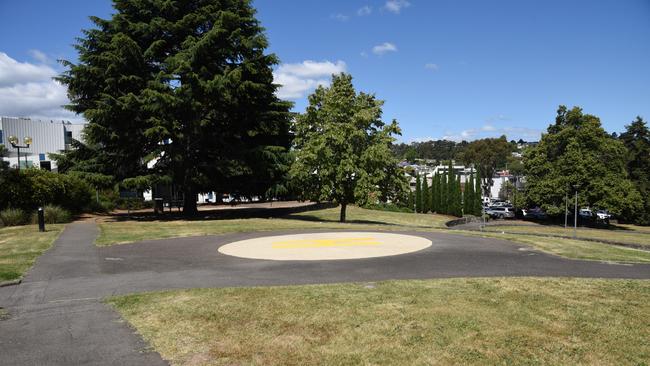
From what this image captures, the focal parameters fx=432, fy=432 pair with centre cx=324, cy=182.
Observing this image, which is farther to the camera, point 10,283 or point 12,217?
point 12,217

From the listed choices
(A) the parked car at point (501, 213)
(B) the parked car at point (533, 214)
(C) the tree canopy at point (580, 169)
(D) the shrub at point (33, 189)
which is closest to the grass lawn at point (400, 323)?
(D) the shrub at point (33, 189)

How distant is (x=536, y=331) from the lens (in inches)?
258

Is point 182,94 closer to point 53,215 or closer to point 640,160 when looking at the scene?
point 53,215

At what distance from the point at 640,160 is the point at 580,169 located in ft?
67.1

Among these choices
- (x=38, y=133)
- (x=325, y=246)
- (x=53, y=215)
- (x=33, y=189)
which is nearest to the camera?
(x=325, y=246)

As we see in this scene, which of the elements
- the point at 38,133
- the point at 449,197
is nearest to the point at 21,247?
the point at 449,197

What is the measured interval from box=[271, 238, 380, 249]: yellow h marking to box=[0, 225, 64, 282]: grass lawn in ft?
24.7

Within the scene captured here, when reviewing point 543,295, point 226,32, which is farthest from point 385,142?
point 543,295

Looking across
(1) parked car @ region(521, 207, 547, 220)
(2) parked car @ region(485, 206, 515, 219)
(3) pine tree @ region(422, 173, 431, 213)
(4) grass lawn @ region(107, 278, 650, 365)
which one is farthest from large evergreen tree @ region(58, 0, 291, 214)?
(1) parked car @ region(521, 207, 547, 220)

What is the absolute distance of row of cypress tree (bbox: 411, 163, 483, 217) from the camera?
55.2m

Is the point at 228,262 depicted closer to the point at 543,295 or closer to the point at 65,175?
the point at 543,295

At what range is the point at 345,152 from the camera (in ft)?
87.0

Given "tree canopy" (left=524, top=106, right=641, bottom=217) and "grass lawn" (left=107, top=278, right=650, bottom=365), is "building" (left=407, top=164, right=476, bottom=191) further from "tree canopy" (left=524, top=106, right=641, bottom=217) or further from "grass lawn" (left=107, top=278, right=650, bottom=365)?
"grass lawn" (left=107, top=278, right=650, bottom=365)

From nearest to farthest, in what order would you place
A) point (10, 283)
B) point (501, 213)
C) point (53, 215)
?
point (10, 283) < point (53, 215) < point (501, 213)
